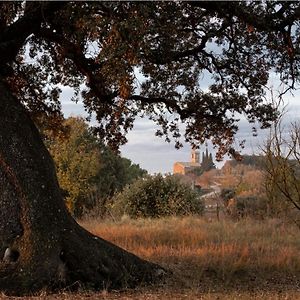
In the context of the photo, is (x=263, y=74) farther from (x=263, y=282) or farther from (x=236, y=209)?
(x=236, y=209)

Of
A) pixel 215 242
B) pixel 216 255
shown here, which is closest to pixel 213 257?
pixel 216 255

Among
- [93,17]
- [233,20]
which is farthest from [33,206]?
[233,20]

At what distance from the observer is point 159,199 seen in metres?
21.2

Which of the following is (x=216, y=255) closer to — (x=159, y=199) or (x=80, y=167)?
(x=159, y=199)

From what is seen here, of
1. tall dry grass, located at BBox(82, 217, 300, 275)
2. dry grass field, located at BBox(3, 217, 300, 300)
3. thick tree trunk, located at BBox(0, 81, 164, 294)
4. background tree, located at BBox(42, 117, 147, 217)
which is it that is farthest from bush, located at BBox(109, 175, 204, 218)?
thick tree trunk, located at BBox(0, 81, 164, 294)

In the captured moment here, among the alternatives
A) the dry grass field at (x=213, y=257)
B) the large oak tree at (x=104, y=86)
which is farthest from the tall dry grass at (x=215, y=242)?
the large oak tree at (x=104, y=86)

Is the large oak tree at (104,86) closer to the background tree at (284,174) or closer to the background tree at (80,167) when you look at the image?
the background tree at (284,174)

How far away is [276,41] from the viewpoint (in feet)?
32.0

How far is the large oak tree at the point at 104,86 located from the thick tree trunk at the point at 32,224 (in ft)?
0.05

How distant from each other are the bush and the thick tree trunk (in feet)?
41.7

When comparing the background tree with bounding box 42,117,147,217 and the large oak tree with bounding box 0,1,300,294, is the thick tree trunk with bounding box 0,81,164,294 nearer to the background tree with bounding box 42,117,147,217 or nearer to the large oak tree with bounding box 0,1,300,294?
the large oak tree with bounding box 0,1,300,294

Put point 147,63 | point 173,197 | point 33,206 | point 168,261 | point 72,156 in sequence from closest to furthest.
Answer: point 33,206 → point 147,63 → point 168,261 → point 173,197 → point 72,156

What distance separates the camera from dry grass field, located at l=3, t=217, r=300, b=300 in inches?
301

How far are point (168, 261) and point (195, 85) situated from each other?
3.87 meters
